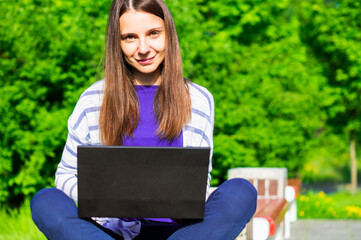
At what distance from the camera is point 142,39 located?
7.90ft

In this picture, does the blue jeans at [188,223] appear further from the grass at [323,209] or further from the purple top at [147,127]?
the grass at [323,209]

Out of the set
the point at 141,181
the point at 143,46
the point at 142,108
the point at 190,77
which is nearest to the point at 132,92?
the point at 142,108

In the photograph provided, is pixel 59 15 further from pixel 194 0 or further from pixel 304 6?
pixel 304 6

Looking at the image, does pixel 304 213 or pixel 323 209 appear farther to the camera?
pixel 323 209

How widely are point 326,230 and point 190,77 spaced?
2.28 m

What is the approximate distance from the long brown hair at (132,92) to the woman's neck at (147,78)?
3cm

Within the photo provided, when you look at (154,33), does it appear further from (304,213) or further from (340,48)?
(340,48)

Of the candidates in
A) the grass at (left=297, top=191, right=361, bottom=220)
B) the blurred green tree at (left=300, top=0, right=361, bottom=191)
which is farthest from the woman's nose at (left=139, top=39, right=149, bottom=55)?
the blurred green tree at (left=300, top=0, right=361, bottom=191)

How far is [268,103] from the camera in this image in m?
6.95

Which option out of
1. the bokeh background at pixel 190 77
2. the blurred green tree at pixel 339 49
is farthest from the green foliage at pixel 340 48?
the bokeh background at pixel 190 77

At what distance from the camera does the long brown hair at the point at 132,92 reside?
95.2 inches

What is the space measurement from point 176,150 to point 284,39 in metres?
6.62

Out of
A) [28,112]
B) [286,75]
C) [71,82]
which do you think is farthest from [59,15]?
[286,75]

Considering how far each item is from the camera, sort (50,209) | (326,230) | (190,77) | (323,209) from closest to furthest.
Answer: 1. (50,209)
2. (326,230)
3. (190,77)
4. (323,209)
